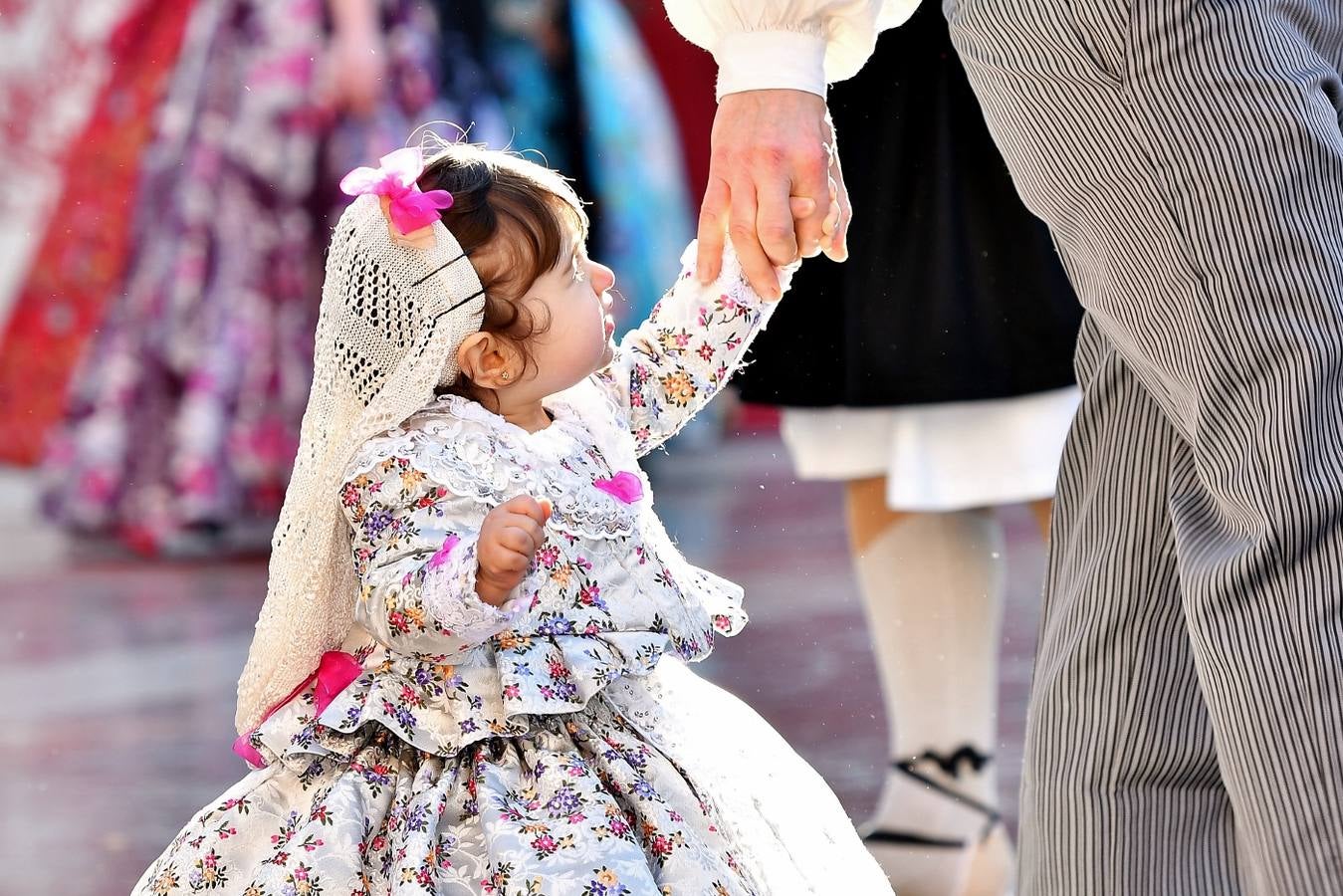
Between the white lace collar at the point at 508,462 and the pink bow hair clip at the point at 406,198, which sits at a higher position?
the pink bow hair clip at the point at 406,198

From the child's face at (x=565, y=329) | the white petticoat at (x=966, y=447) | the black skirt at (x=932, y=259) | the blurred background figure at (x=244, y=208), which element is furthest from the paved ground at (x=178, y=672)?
the child's face at (x=565, y=329)

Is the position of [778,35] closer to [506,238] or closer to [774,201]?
[774,201]

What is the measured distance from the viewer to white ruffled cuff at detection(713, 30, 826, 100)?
64.9 inches

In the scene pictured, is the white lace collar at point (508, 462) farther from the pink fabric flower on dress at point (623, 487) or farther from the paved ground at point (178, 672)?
the paved ground at point (178, 672)

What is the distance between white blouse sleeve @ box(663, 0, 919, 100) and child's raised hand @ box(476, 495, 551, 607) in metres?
0.48

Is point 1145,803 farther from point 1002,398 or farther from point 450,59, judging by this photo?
point 450,59

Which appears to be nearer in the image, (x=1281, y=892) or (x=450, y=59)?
(x=1281, y=892)

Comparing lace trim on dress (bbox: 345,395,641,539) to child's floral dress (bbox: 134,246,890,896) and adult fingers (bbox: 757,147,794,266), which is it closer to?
child's floral dress (bbox: 134,246,890,896)

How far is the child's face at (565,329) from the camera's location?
1609 millimetres

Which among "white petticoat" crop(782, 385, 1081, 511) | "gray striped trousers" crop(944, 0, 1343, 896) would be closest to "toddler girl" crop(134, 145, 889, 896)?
"gray striped trousers" crop(944, 0, 1343, 896)

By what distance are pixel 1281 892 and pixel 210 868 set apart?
86cm

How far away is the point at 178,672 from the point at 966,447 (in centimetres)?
184

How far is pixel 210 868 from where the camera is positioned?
5.03 ft

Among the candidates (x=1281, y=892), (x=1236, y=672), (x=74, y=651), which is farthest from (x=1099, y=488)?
(x=74, y=651)
